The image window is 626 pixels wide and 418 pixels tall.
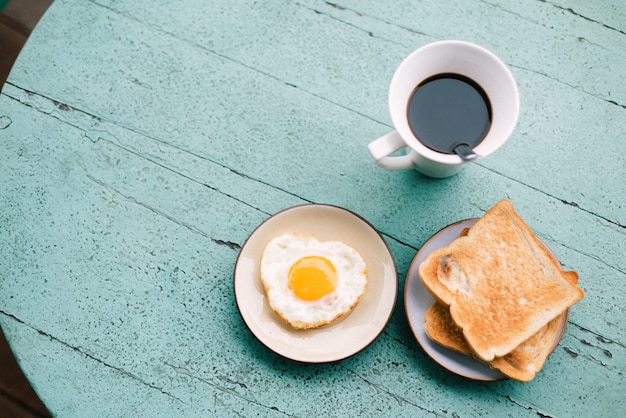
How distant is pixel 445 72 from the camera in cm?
108

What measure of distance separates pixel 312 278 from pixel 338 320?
0.33ft

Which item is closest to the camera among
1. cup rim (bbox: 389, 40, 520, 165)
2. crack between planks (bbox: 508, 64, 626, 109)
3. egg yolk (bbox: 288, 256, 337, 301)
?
cup rim (bbox: 389, 40, 520, 165)

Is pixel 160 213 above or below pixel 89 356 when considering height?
above

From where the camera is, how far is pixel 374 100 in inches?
48.8

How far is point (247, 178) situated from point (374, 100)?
12.3 inches

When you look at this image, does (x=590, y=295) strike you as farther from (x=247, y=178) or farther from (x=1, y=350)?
(x=1, y=350)

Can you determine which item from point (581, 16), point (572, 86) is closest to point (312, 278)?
point (572, 86)

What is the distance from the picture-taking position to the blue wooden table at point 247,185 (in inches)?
45.7

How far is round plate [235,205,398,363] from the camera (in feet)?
3.71

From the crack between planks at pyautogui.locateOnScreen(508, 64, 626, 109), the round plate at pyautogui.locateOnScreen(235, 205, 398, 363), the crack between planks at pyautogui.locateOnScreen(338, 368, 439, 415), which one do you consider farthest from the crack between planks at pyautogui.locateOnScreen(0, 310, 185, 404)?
the crack between planks at pyautogui.locateOnScreen(508, 64, 626, 109)

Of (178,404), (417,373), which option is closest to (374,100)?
(417,373)

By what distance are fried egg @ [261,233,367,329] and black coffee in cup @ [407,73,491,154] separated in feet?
0.89

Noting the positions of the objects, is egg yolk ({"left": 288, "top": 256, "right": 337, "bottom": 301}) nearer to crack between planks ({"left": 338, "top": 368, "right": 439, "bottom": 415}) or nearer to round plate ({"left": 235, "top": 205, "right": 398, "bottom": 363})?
round plate ({"left": 235, "top": 205, "right": 398, "bottom": 363})

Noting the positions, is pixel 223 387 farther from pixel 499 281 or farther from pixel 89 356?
pixel 499 281
